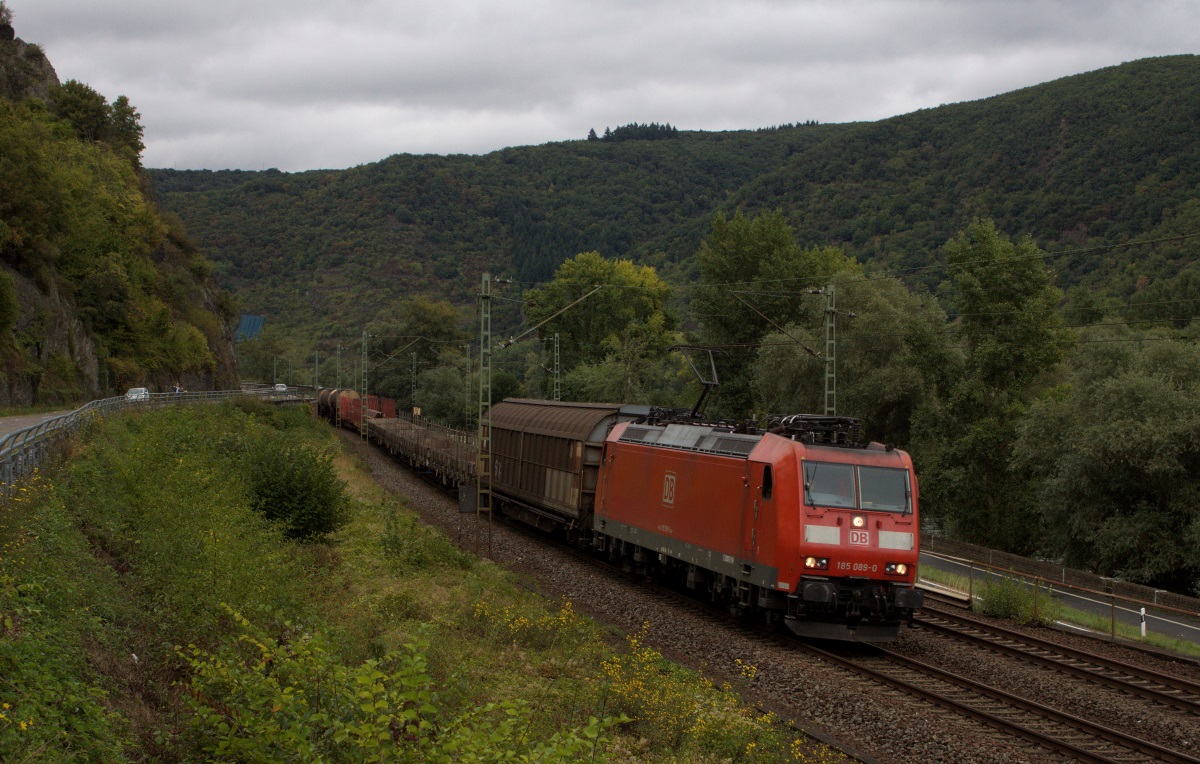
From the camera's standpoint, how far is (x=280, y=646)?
9.62 meters

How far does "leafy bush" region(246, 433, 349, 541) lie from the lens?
20.9 meters

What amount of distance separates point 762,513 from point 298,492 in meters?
10.7

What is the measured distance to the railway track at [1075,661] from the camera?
13500 millimetres

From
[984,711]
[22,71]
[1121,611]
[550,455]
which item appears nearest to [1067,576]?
[1121,611]

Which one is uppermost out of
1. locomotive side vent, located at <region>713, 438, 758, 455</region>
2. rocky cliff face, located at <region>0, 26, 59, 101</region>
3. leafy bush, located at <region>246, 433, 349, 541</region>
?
rocky cliff face, located at <region>0, 26, 59, 101</region>

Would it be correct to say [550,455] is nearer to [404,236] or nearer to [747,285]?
[747,285]

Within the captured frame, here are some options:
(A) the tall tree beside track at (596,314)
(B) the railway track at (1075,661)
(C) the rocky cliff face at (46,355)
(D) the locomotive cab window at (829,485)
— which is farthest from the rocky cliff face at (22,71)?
(B) the railway track at (1075,661)

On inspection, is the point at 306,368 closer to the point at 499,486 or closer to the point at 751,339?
the point at 751,339

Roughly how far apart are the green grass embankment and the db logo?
10.7 feet

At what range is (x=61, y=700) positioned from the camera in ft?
20.7

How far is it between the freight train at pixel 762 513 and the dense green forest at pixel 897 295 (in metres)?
4.39

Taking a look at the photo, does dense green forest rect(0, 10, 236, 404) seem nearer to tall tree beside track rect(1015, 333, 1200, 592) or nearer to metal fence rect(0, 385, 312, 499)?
metal fence rect(0, 385, 312, 499)

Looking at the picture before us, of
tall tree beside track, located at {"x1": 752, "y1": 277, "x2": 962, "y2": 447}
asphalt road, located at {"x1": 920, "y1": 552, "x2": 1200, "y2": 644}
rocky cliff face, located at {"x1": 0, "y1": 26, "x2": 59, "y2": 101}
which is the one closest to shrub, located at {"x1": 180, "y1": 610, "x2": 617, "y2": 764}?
asphalt road, located at {"x1": 920, "y1": 552, "x2": 1200, "y2": 644}

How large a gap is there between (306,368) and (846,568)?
135 metres
